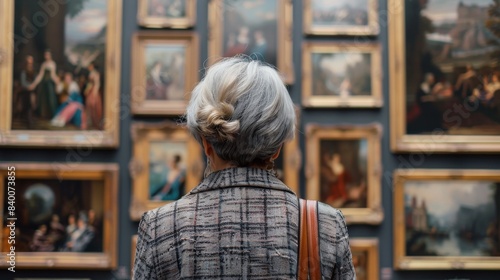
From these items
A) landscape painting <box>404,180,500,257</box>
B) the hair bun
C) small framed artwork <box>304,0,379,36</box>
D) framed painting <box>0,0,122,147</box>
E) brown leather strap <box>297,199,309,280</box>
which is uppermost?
small framed artwork <box>304,0,379,36</box>

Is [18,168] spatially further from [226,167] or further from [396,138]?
[226,167]

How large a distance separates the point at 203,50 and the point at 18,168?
1.14 metres

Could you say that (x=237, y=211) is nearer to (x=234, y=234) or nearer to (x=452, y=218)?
(x=234, y=234)

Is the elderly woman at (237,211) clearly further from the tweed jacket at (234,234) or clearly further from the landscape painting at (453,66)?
the landscape painting at (453,66)

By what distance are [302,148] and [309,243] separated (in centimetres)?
241

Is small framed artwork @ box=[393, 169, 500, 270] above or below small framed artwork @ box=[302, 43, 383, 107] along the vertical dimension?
below

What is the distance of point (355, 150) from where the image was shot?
377cm

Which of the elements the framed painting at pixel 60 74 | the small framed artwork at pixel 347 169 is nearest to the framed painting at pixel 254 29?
the small framed artwork at pixel 347 169

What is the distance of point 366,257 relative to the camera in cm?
374

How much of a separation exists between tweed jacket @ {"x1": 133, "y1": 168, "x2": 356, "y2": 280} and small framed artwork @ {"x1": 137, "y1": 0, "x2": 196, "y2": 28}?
8.23 feet

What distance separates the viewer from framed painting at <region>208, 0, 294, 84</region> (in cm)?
378

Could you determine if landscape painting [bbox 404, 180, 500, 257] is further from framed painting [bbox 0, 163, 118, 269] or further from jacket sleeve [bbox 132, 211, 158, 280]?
jacket sleeve [bbox 132, 211, 158, 280]

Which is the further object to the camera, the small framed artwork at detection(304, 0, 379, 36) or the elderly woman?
the small framed artwork at detection(304, 0, 379, 36)

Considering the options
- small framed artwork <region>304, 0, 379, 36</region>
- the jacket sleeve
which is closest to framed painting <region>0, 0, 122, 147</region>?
small framed artwork <region>304, 0, 379, 36</region>
